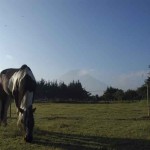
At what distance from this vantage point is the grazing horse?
14023 millimetres

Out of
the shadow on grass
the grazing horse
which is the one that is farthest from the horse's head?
the shadow on grass

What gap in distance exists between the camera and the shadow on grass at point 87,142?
13172mm

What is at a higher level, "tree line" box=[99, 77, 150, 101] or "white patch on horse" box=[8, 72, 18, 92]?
"tree line" box=[99, 77, 150, 101]

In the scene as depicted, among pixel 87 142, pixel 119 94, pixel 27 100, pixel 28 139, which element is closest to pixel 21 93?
pixel 27 100

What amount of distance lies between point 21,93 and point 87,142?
3.32 m

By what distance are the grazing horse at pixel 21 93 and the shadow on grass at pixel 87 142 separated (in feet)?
2.83

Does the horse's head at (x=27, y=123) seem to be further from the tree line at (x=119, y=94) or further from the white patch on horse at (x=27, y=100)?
the tree line at (x=119, y=94)

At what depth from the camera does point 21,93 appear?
1508 centimetres

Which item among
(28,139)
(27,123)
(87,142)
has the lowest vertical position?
(87,142)

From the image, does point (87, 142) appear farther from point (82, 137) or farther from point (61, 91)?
point (61, 91)

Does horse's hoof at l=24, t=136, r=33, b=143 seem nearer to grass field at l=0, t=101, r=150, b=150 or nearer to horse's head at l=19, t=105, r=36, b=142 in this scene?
horse's head at l=19, t=105, r=36, b=142

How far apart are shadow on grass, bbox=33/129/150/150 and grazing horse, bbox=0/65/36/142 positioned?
86cm

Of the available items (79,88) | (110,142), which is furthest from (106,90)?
(110,142)

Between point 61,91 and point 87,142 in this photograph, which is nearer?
point 87,142
